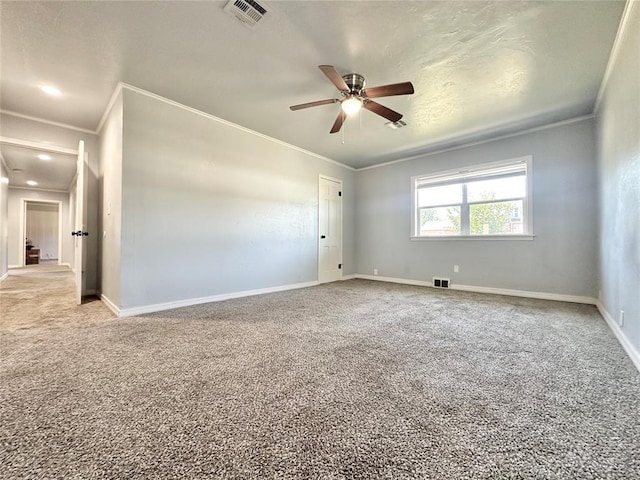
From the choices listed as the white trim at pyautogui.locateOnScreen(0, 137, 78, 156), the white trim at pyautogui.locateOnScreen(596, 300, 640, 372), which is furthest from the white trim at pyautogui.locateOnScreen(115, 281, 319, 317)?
the white trim at pyautogui.locateOnScreen(596, 300, 640, 372)

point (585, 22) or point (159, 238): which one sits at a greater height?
point (585, 22)

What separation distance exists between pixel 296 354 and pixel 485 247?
13.0ft

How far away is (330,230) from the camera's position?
564 centimetres

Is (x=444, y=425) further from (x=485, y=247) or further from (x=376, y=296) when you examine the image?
(x=485, y=247)

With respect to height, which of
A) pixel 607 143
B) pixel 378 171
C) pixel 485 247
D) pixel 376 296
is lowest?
pixel 376 296

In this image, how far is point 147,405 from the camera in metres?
1.33

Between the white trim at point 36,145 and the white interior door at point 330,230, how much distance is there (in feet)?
13.1

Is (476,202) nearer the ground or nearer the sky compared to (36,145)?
nearer the ground

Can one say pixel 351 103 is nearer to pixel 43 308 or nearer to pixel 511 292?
pixel 511 292

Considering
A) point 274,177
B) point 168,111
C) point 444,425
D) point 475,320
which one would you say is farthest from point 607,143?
point 168,111

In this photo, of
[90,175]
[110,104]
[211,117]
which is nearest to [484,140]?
[211,117]

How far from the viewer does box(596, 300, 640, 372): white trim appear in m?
1.79

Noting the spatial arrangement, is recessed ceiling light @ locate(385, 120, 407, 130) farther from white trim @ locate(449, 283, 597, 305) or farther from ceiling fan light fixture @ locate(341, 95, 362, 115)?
white trim @ locate(449, 283, 597, 305)

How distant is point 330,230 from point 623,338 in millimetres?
4258
